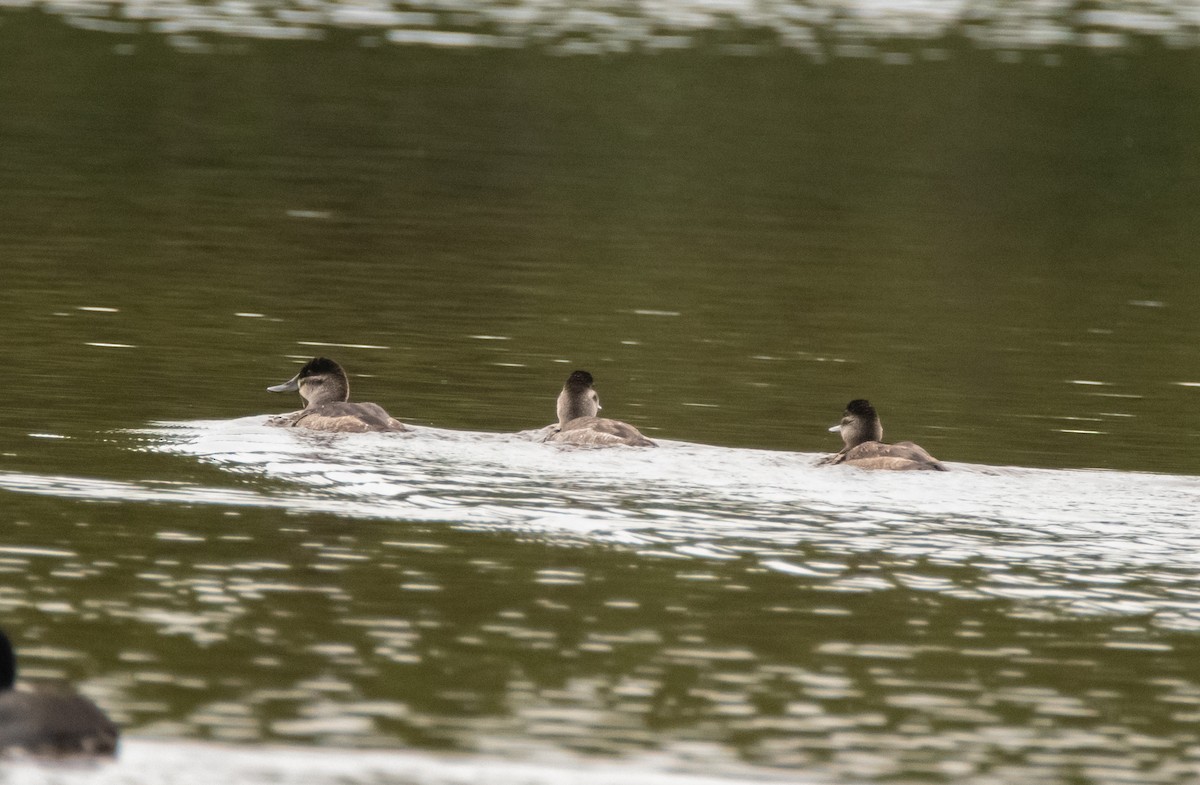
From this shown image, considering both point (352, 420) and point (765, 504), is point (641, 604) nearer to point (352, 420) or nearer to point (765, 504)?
point (765, 504)

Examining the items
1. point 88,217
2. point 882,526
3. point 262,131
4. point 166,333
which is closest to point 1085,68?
point 262,131

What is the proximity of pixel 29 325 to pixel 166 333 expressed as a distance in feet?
3.82

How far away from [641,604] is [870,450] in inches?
154

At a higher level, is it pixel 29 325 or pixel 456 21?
pixel 456 21

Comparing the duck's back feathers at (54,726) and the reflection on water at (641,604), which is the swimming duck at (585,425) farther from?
the duck's back feathers at (54,726)

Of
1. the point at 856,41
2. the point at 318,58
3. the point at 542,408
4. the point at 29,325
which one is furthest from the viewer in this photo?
the point at 856,41

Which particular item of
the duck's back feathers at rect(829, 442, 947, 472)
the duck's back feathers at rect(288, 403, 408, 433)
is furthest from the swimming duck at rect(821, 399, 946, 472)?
the duck's back feathers at rect(288, 403, 408, 433)

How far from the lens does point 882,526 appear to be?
14.1 meters

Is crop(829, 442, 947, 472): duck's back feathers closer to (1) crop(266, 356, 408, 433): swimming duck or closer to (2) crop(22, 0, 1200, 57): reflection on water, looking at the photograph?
(1) crop(266, 356, 408, 433): swimming duck

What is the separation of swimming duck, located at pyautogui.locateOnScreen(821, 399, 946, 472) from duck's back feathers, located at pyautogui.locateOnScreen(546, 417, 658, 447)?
4.17ft

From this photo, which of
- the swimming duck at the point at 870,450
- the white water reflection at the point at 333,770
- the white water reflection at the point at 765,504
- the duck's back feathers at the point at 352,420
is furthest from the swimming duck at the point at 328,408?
the white water reflection at the point at 333,770

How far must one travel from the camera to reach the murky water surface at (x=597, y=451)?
34.4 ft

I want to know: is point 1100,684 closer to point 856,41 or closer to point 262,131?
point 262,131

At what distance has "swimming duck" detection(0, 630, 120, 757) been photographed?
364 inches
